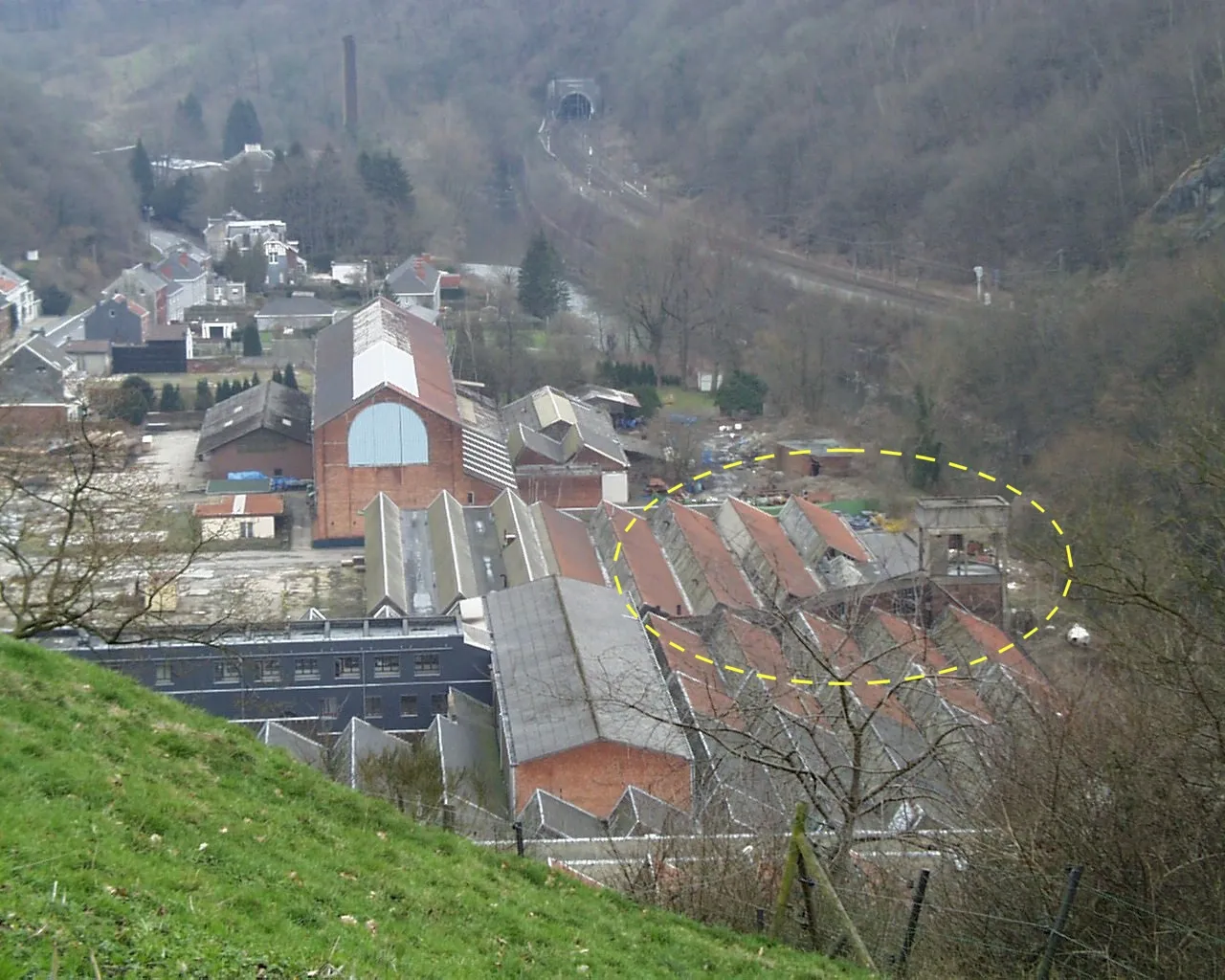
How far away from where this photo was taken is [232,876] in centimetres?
410

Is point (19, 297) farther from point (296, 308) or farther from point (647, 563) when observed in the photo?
point (647, 563)

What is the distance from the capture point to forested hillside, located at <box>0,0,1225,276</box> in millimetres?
28984

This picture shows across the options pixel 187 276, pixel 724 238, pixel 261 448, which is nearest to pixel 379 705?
pixel 261 448

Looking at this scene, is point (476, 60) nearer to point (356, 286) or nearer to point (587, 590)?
point (356, 286)

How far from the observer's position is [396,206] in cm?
3984

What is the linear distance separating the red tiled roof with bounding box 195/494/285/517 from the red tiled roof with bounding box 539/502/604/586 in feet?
11.7

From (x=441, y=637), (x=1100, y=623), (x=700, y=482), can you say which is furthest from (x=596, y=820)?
(x=700, y=482)

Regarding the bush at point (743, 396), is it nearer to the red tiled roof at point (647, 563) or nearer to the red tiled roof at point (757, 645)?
the red tiled roof at point (647, 563)

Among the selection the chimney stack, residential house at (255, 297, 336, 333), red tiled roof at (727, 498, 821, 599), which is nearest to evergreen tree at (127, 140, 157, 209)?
the chimney stack

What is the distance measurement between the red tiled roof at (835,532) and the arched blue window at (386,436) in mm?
4850

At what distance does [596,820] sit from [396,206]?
3219cm

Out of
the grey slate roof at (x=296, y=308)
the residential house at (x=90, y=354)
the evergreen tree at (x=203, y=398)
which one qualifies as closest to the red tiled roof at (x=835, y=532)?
the evergreen tree at (x=203, y=398)

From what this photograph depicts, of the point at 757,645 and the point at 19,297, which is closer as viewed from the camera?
the point at 757,645

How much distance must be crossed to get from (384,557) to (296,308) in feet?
58.2
